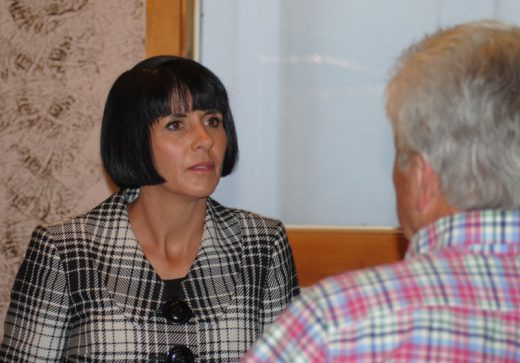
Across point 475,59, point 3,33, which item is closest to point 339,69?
point 3,33

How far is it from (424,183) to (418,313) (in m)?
0.20

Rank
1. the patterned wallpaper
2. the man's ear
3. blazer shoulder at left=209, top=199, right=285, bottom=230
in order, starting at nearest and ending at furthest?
the man's ear
blazer shoulder at left=209, top=199, right=285, bottom=230
the patterned wallpaper

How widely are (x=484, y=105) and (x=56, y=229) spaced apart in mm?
1278

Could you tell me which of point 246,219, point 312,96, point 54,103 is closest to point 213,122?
point 246,219

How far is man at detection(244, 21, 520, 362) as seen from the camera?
3.55 feet

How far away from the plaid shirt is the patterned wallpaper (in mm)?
1827

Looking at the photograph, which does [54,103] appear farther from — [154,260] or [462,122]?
[462,122]

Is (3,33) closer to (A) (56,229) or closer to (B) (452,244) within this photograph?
(A) (56,229)

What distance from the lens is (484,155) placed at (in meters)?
1.16

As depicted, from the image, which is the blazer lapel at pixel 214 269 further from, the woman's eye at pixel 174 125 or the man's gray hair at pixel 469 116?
the man's gray hair at pixel 469 116

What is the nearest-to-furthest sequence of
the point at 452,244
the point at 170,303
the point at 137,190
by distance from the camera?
the point at 452,244, the point at 170,303, the point at 137,190

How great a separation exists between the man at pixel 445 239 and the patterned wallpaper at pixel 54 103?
5.66 ft

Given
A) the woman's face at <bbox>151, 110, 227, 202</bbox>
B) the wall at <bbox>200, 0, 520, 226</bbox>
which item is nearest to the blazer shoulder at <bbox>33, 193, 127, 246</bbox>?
the woman's face at <bbox>151, 110, 227, 202</bbox>

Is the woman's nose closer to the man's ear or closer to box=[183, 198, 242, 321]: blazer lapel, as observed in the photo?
box=[183, 198, 242, 321]: blazer lapel
